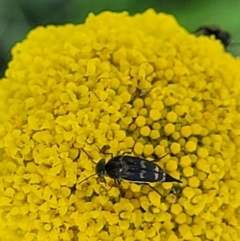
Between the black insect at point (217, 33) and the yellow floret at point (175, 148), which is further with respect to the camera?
the black insect at point (217, 33)

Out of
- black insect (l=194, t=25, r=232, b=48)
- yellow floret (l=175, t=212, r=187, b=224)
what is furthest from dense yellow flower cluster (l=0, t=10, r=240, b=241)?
black insect (l=194, t=25, r=232, b=48)

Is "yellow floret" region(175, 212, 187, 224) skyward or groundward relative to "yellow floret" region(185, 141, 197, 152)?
groundward

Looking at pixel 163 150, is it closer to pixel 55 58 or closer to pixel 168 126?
pixel 168 126

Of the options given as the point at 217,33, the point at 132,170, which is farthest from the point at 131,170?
the point at 217,33

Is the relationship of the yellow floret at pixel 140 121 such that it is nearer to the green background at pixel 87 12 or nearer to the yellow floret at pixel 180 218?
the yellow floret at pixel 180 218

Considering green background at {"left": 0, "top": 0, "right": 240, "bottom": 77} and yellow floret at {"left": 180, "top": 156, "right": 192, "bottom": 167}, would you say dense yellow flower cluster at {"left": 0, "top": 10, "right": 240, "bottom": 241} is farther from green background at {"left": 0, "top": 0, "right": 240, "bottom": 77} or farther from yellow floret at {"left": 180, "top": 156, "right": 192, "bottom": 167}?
green background at {"left": 0, "top": 0, "right": 240, "bottom": 77}

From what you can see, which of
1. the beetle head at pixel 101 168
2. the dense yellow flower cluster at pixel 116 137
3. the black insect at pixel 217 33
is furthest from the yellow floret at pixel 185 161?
the black insect at pixel 217 33
